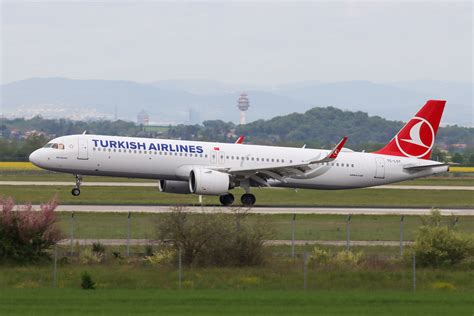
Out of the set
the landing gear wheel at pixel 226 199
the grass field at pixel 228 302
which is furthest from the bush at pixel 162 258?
the landing gear wheel at pixel 226 199

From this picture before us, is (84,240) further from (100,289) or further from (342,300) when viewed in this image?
(342,300)

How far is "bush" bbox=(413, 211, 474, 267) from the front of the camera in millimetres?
32000

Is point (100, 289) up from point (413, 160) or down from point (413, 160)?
down

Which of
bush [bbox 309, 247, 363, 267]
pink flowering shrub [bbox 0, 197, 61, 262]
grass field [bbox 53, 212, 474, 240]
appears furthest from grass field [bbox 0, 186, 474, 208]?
bush [bbox 309, 247, 363, 267]

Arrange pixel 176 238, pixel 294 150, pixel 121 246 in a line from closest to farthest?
pixel 176 238 < pixel 121 246 < pixel 294 150

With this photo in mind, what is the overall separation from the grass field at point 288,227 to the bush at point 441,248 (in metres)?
4.61

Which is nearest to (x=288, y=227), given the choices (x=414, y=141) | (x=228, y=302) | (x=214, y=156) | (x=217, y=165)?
(x=217, y=165)

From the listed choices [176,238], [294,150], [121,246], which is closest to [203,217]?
[176,238]

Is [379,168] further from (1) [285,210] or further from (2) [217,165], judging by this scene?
(2) [217,165]

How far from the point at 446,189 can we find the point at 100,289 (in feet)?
145

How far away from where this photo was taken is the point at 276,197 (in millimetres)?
59438

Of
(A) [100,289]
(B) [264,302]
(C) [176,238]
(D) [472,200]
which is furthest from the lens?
(D) [472,200]

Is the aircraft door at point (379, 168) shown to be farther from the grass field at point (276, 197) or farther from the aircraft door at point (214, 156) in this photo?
the aircraft door at point (214, 156)

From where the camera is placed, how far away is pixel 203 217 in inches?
1275
